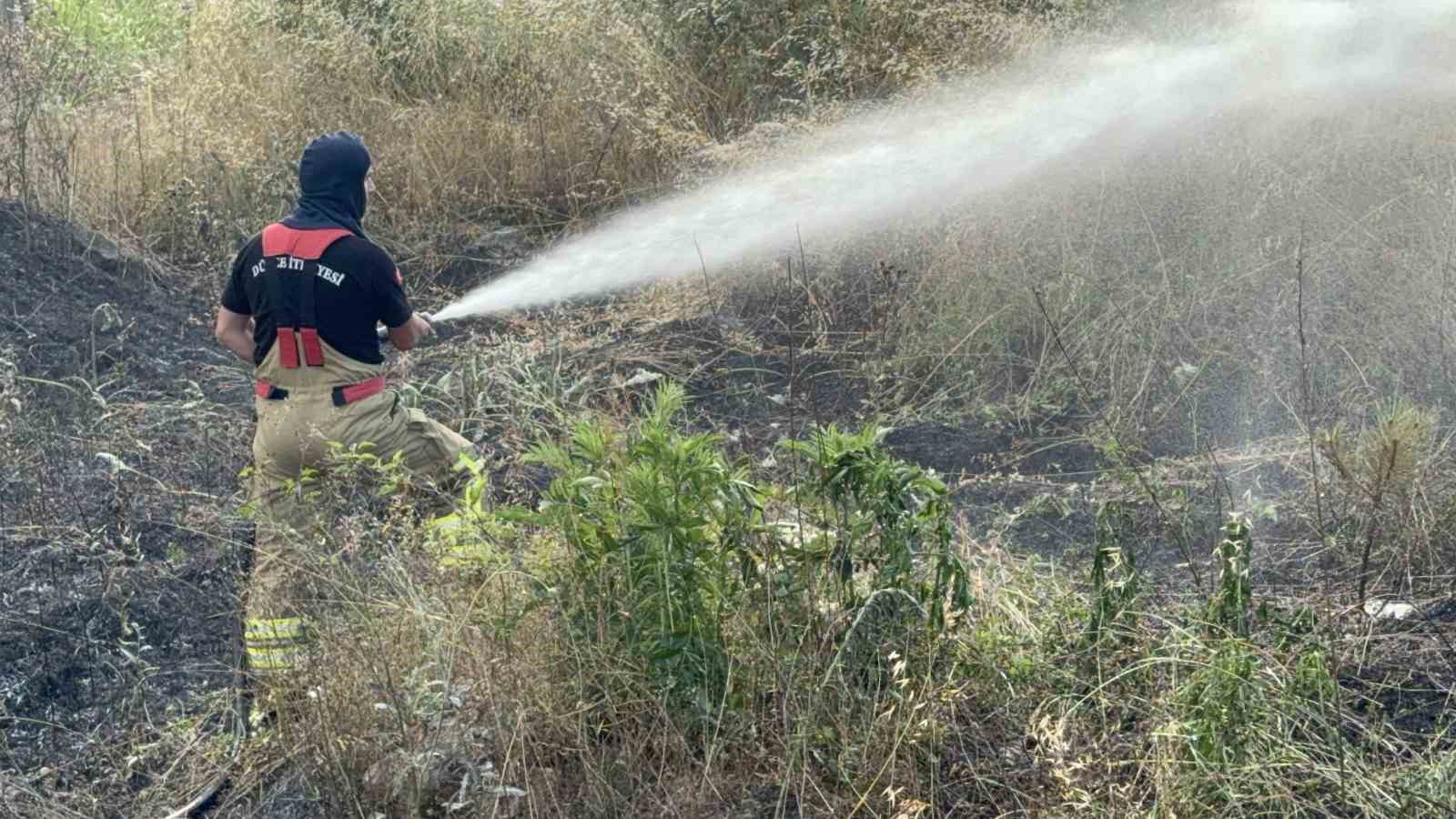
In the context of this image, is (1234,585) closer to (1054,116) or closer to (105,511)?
(105,511)

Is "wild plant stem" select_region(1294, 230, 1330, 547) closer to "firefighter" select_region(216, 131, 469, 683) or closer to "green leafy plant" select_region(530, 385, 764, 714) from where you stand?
"green leafy plant" select_region(530, 385, 764, 714)

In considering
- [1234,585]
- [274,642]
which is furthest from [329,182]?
[1234,585]

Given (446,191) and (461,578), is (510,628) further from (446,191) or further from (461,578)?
(446,191)

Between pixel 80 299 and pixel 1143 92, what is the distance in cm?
532

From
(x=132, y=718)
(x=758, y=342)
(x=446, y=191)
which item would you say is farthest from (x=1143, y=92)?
(x=132, y=718)

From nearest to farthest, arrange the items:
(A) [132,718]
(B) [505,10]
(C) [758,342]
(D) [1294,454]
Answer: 1. (A) [132,718]
2. (D) [1294,454]
3. (C) [758,342]
4. (B) [505,10]

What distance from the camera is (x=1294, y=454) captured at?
18.3 ft

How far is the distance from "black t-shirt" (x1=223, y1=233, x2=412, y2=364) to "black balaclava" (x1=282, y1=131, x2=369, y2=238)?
11cm

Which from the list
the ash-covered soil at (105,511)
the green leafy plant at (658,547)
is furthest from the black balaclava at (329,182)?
the green leafy plant at (658,547)

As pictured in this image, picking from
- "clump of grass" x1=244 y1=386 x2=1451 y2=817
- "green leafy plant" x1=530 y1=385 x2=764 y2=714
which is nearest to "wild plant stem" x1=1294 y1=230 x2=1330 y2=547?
"clump of grass" x1=244 y1=386 x2=1451 y2=817

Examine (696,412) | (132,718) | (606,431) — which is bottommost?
(696,412)

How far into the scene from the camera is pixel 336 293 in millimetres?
4945

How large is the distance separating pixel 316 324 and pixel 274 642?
3.76ft

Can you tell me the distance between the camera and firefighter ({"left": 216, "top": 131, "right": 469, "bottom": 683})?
193 inches
